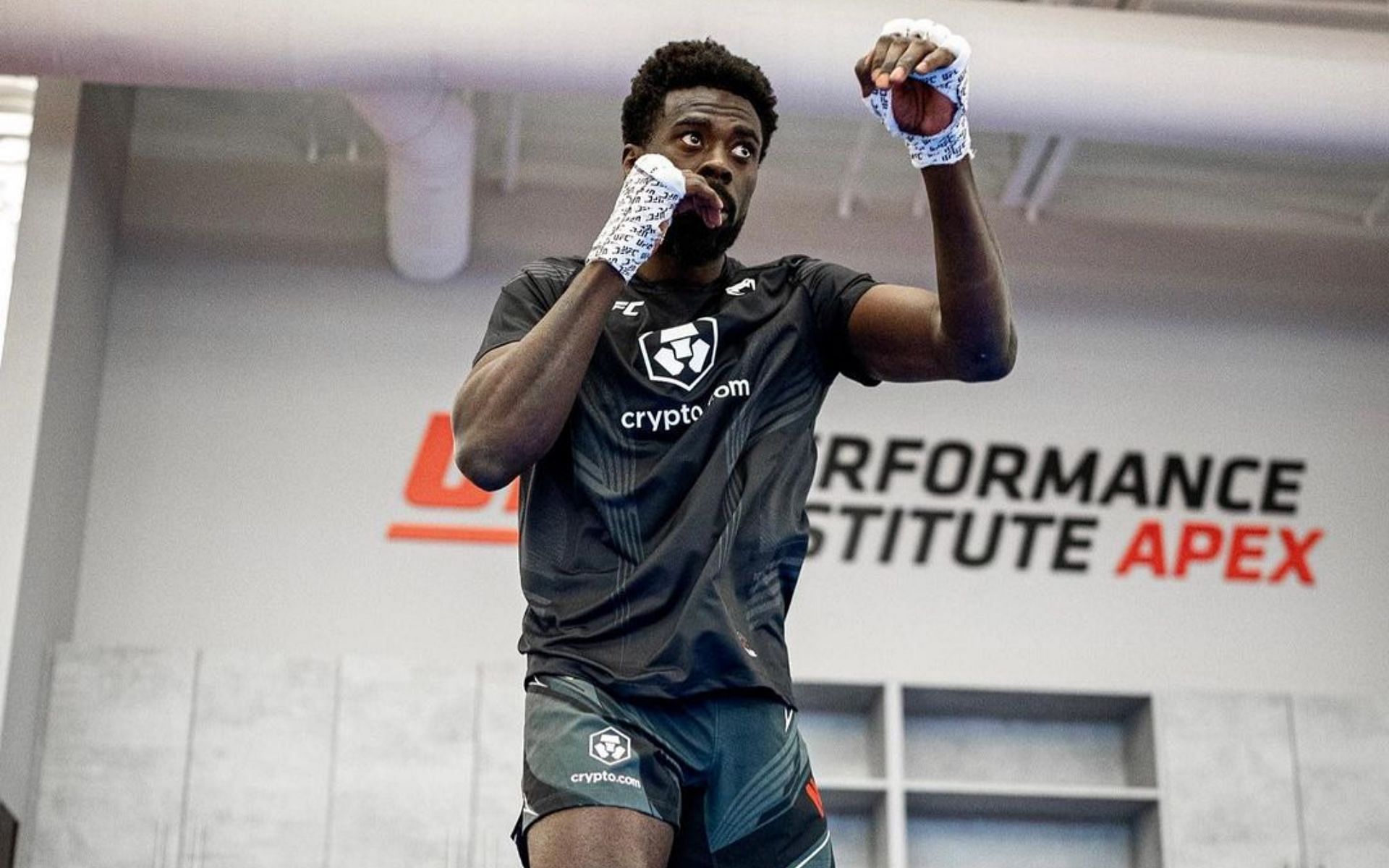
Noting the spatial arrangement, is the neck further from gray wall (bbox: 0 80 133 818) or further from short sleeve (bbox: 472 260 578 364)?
gray wall (bbox: 0 80 133 818)

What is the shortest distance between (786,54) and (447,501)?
2.09 metres

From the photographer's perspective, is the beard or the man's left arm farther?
the beard

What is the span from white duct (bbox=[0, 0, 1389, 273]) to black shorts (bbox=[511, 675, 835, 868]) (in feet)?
12.4

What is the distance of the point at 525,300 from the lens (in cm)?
177

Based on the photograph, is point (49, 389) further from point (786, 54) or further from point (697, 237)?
point (697, 237)

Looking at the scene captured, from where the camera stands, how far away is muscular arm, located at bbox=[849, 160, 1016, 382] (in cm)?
160

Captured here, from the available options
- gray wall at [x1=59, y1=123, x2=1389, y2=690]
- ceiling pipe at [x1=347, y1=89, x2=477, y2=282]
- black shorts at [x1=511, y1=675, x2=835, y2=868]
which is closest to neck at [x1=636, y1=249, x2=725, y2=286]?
black shorts at [x1=511, y1=675, x2=835, y2=868]

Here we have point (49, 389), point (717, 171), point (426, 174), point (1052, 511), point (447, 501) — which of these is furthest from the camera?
point (1052, 511)

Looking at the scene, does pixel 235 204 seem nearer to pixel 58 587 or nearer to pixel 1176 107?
pixel 58 587

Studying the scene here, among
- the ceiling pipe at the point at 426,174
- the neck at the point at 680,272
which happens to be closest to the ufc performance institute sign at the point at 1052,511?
the ceiling pipe at the point at 426,174

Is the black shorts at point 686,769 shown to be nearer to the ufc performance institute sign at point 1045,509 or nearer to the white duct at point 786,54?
the white duct at point 786,54

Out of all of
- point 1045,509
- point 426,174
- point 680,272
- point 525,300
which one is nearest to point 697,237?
point 680,272

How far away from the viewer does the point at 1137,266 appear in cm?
699

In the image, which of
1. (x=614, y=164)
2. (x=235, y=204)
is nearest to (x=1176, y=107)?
(x=614, y=164)
